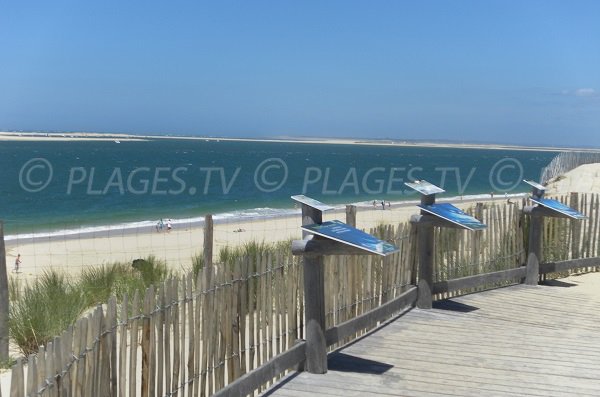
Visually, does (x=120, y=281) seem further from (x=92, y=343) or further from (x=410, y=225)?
(x=92, y=343)

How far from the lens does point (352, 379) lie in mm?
6230

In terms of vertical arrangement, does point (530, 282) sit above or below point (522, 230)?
below

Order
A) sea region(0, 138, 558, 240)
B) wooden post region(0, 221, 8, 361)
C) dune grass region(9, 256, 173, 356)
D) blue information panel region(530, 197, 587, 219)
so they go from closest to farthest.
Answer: wooden post region(0, 221, 8, 361) < dune grass region(9, 256, 173, 356) < blue information panel region(530, 197, 587, 219) < sea region(0, 138, 558, 240)

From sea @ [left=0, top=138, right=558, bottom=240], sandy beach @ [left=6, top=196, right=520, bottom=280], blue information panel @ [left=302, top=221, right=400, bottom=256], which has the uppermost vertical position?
blue information panel @ [left=302, top=221, right=400, bottom=256]

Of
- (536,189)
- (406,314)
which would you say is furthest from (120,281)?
(536,189)

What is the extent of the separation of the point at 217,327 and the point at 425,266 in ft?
12.2

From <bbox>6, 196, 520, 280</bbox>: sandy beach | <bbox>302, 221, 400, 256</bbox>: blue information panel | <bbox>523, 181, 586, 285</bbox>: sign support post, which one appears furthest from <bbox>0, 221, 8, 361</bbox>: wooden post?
<bbox>6, 196, 520, 280</bbox>: sandy beach

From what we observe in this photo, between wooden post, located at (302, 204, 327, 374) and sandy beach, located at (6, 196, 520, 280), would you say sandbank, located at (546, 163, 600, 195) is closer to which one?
sandy beach, located at (6, 196, 520, 280)

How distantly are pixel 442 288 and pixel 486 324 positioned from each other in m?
1.01

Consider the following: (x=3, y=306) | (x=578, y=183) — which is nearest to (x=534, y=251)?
(x=3, y=306)

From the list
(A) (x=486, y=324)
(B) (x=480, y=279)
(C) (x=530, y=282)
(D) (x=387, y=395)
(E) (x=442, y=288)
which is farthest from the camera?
(C) (x=530, y=282)

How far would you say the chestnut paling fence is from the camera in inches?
160

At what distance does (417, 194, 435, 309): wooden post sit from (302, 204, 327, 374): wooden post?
2.60m

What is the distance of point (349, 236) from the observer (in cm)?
617
